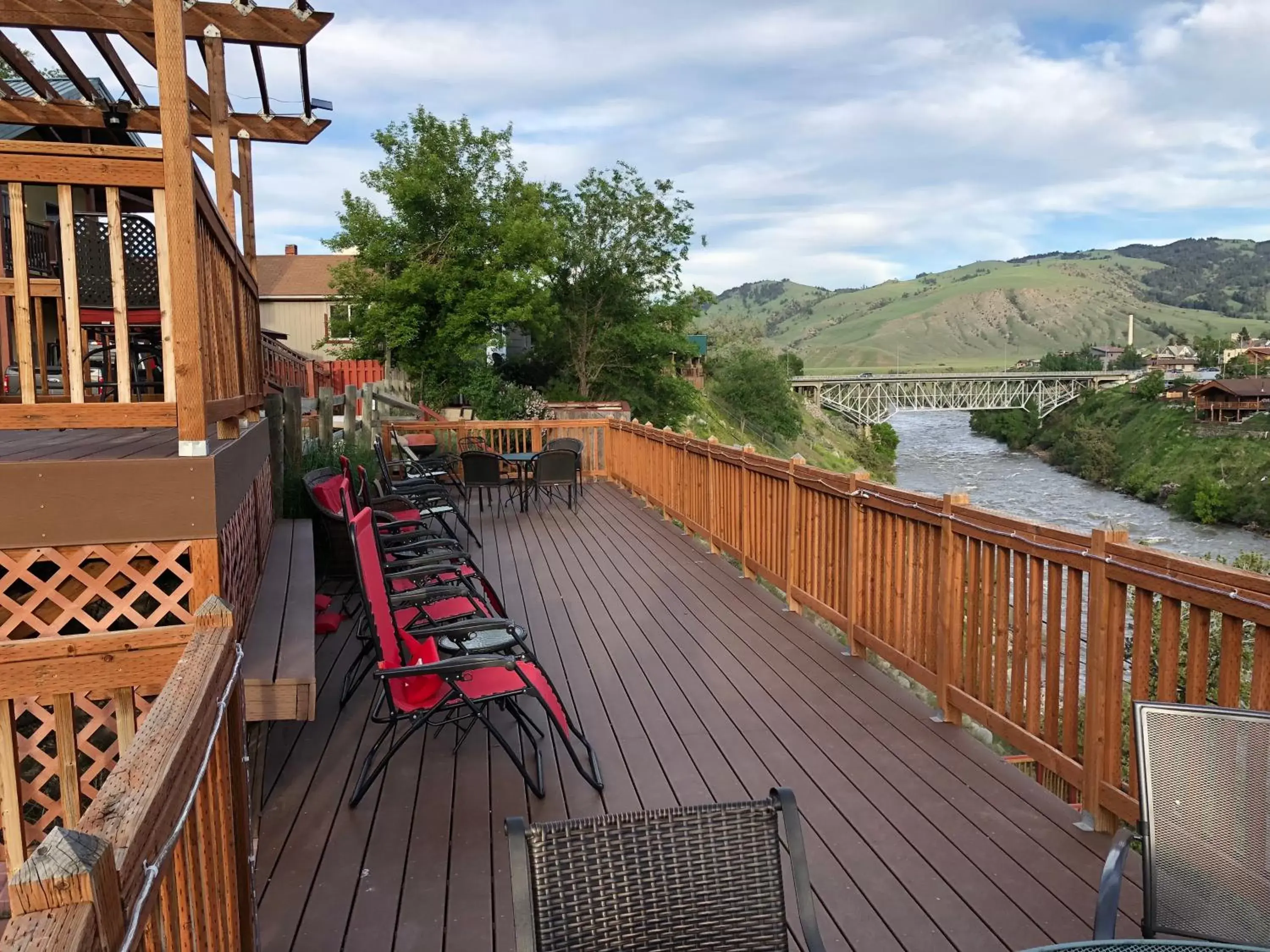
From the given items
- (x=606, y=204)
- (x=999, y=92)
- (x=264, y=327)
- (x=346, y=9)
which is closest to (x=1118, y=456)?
(x=999, y=92)

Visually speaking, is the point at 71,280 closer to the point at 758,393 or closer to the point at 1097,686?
the point at 1097,686

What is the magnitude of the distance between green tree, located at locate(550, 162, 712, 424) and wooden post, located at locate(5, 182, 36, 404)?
1113 inches

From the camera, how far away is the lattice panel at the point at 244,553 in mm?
3314

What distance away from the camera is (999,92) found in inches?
1515

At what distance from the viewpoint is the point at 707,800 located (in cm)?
313

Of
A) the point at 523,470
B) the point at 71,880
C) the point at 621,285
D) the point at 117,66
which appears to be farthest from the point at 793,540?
the point at 621,285

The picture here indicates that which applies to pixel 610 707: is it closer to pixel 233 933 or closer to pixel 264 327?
pixel 233 933

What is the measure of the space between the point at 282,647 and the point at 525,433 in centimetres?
1108

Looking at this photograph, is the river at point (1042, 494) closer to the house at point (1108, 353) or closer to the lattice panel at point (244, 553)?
the lattice panel at point (244, 553)

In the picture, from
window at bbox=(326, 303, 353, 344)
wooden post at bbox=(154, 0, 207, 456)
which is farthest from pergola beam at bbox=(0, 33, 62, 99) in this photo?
window at bbox=(326, 303, 353, 344)

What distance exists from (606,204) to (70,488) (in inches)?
1193

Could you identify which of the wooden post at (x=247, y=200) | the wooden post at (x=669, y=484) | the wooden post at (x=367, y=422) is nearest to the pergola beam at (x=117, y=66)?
the wooden post at (x=247, y=200)

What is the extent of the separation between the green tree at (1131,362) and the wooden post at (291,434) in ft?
245

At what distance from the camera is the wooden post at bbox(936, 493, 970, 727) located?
3682mm
